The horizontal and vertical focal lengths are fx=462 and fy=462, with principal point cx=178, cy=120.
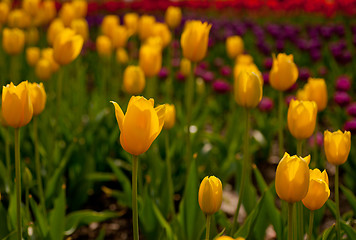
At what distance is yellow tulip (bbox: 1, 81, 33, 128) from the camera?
52.2 inches

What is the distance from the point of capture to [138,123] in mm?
1176

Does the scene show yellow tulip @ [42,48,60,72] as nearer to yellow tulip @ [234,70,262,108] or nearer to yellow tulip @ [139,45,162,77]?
yellow tulip @ [139,45,162,77]

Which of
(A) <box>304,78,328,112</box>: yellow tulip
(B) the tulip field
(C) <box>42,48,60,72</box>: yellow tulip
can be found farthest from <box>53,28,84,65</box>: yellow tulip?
(A) <box>304,78,328,112</box>: yellow tulip

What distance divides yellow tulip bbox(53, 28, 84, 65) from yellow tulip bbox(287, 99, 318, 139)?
113 cm

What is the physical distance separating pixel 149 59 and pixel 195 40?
468mm

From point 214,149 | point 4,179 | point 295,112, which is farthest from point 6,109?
→ point 214,149

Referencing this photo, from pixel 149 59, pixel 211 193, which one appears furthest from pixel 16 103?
pixel 149 59

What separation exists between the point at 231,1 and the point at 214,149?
6.80 meters

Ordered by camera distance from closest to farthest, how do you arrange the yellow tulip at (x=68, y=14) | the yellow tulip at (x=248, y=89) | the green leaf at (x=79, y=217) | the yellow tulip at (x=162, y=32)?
the yellow tulip at (x=248, y=89), the green leaf at (x=79, y=217), the yellow tulip at (x=162, y=32), the yellow tulip at (x=68, y=14)

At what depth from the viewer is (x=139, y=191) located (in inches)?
92.3

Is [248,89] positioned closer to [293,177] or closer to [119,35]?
[293,177]

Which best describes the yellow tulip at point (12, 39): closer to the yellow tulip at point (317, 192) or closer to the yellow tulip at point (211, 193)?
the yellow tulip at point (211, 193)

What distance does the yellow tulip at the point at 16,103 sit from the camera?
1.33m

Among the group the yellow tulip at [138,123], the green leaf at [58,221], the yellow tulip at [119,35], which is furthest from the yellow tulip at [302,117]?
the yellow tulip at [119,35]
